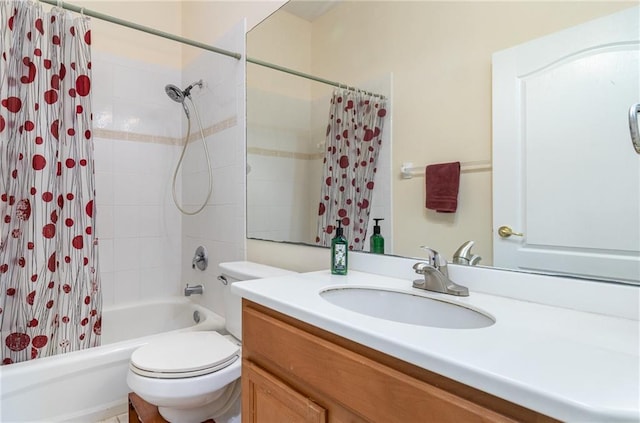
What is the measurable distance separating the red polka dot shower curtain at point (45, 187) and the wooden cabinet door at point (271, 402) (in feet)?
3.51

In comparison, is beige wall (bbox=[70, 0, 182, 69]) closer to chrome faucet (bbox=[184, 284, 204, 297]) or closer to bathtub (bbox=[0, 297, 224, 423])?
chrome faucet (bbox=[184, 284, 204, 297])

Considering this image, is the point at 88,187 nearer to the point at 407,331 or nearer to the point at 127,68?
the point at 127,68

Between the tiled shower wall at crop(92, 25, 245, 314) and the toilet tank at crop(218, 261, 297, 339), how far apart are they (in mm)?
273

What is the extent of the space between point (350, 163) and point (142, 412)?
1.34m

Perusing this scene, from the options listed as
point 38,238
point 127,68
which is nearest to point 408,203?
point 38,238

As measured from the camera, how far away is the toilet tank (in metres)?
1.52

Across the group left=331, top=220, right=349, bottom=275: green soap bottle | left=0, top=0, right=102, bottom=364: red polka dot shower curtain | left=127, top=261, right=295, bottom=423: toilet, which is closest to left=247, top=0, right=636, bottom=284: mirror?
left=331, top=220, right=349, bottom=275: green soap bottle

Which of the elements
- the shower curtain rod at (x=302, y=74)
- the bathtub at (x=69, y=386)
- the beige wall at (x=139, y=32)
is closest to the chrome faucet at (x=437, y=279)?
the shower curtain rod at (x=302, y=74)

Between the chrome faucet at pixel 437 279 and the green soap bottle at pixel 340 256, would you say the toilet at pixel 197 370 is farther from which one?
the chrome faucet at pixel 437 279

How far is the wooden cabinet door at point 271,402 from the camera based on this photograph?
2.55 feet

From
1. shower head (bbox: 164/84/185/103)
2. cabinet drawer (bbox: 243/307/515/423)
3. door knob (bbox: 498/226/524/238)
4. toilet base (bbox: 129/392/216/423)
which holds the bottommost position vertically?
toilet base (bbox: 129/392/216/423)

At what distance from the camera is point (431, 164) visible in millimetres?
1161

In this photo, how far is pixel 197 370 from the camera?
4.24ft

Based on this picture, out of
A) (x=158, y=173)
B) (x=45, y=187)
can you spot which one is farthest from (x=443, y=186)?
(x=158, y=173)
